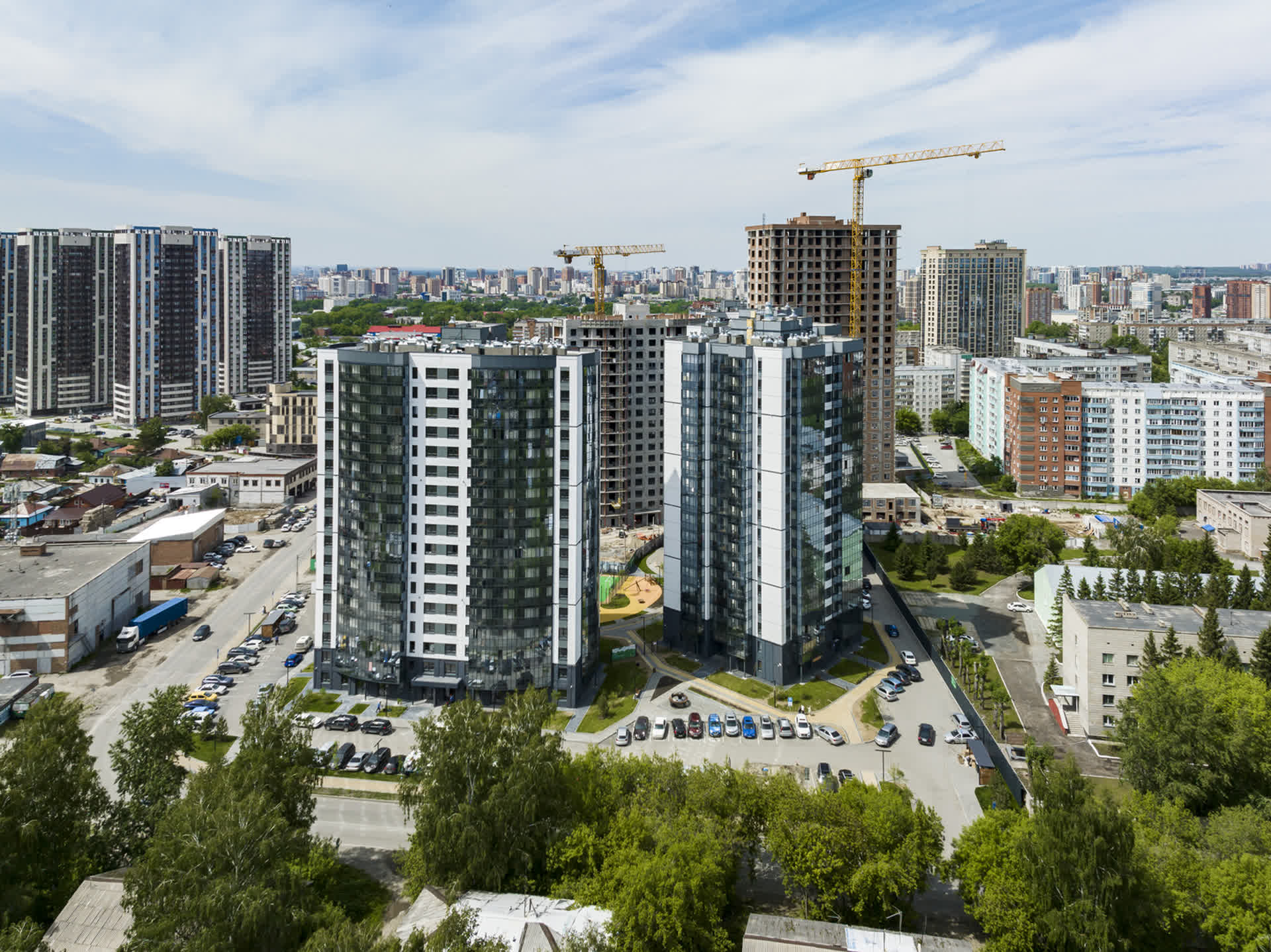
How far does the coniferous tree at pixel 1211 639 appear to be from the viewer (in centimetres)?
4650

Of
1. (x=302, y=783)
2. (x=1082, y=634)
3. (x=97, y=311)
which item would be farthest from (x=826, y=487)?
(x=97, y=311)

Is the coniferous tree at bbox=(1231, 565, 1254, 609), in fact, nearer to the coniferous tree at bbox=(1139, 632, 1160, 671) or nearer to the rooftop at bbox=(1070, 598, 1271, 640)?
the rooftop at bbox=(1070, 598, 1271, 640)

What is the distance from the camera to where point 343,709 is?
50156 mm

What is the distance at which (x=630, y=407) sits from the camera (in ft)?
284

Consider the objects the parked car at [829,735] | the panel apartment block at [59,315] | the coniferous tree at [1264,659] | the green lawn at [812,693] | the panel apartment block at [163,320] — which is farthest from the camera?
the panel apartment block at [59,315]

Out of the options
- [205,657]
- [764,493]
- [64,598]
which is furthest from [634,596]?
Answer: [64,598]

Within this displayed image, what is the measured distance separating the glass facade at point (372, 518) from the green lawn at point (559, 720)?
341 inches

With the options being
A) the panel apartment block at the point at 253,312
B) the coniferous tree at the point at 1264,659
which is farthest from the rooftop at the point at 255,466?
the coniferous tree at the point at 1264,659

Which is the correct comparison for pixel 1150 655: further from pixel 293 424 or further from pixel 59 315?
pixel 59 315

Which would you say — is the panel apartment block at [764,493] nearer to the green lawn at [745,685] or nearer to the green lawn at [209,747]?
the green lawn at [745,685]

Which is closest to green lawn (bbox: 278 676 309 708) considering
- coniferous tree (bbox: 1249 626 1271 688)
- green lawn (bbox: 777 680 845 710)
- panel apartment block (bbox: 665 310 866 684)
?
panel apartment block (bbox: 665 310 866 684)

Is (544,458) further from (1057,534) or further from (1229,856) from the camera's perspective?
(1057,534)

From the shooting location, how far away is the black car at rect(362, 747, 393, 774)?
44.1 m

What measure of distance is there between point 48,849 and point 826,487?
128 ft
